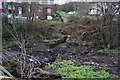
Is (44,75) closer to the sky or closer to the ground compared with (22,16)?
closer to the ground

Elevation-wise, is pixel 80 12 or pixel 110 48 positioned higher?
pixel 80 12

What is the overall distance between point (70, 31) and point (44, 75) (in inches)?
297

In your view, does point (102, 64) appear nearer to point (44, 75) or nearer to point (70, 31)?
point (44, 75)

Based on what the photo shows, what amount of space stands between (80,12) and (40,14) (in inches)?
101

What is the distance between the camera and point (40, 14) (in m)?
10.5

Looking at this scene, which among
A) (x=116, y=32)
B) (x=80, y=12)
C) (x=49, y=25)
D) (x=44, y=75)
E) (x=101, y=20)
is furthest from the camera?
(x=49, y=25)

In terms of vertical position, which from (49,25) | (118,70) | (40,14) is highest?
(40,14)

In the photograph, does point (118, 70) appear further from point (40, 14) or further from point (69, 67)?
point (40, 14)

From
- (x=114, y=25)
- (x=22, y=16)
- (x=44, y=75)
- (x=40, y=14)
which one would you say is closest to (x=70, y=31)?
(x=40, y=14)

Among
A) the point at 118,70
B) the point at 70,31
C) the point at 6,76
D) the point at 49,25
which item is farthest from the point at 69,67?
the point at 49,25

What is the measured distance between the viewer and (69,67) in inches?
158

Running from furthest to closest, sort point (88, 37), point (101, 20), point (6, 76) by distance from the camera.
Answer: point (88, 37)
point (101, 20)
point (6, 76)

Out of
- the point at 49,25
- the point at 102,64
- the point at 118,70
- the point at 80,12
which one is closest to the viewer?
the point at 118,70

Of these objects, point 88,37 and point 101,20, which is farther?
point 88,37
